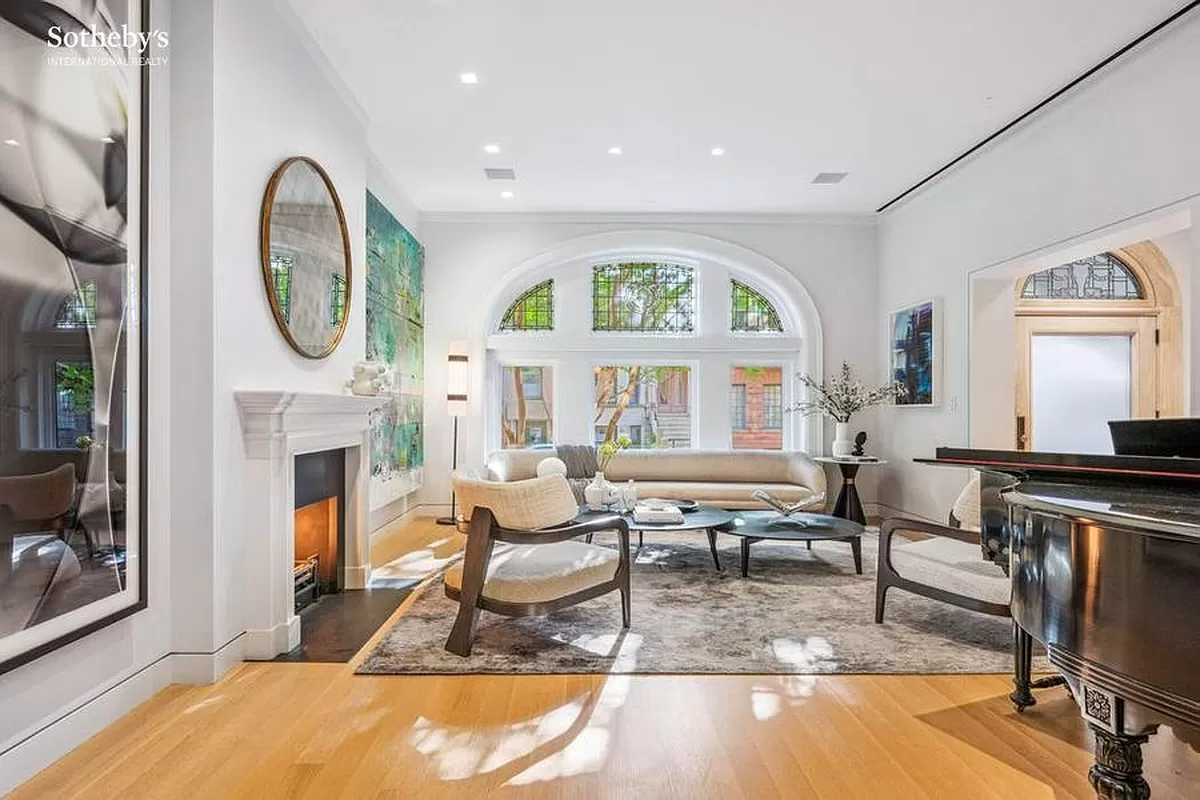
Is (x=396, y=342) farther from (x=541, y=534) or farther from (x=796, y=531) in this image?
(x=796, y=531)

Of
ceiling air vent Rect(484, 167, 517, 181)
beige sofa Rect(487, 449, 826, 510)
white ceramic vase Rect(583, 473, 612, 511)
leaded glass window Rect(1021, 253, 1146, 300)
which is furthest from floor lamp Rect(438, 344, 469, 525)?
leaded glass window Rect(1021, 253, 1146, 300)

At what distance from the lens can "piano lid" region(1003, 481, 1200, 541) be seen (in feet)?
4.64

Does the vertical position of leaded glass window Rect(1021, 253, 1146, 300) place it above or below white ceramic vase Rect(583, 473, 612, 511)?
above

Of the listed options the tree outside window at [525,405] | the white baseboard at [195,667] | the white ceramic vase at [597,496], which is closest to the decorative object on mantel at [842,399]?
the tree outside window at [525,405]

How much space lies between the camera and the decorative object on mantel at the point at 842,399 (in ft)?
22.5

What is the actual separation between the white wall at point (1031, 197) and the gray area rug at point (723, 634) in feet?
8.25

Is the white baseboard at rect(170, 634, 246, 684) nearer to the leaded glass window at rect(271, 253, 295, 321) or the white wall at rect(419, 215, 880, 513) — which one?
the leaded glass window at rect(271, 253, 295, 321)

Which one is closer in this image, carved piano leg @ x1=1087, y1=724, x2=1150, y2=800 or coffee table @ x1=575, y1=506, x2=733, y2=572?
carved piano leg @ x1=1087, y1=724, x2=1150, y2=800

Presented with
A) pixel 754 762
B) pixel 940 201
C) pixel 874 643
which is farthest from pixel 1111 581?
pixel 940 201

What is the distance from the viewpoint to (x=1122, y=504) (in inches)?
67.4

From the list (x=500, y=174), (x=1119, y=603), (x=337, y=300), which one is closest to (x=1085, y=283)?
(x=500, y=174)

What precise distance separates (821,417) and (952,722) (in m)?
5.14

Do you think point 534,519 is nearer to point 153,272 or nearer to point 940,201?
point 153,272

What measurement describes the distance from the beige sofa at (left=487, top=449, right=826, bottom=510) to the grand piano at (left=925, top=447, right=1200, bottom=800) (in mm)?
4532
